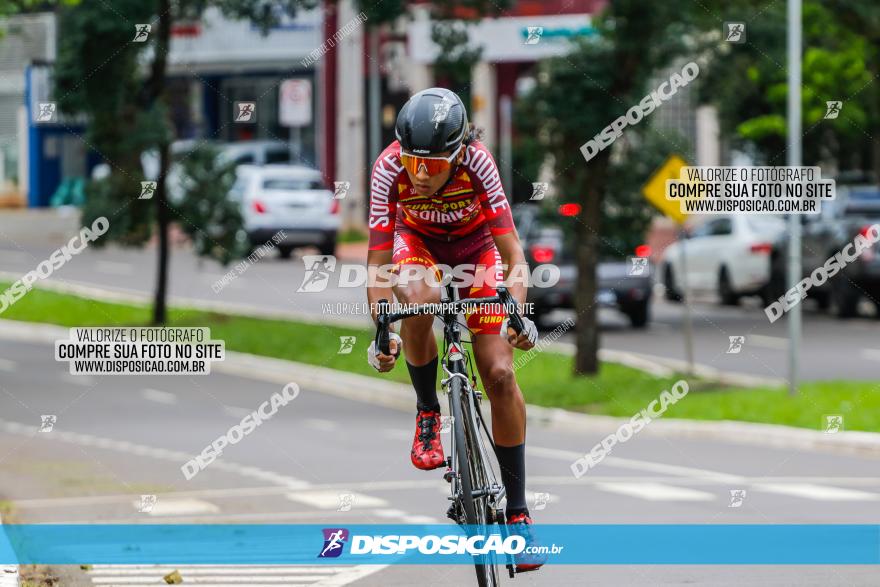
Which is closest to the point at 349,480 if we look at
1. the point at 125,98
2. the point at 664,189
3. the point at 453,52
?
the point at 664,189

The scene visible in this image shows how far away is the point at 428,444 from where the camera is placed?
770 cm

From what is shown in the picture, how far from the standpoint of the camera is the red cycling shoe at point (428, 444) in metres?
7.65

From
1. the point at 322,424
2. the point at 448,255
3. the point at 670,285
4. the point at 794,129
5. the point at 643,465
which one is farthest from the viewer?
the point at 670,285

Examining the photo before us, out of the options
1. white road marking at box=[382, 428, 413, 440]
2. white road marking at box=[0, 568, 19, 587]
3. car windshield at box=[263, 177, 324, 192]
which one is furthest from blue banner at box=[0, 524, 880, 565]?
car windshield at box=[263, 177, 324, 192]

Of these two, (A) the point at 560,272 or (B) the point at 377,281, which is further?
(A) the point at 560,272

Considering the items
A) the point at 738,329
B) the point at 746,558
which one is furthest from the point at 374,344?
the point at 738,329

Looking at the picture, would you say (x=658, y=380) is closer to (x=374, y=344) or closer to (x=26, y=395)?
(x=26, y=395)

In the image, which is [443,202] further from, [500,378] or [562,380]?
[562,380]

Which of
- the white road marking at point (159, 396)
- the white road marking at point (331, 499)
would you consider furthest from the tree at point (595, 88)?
the white road marking at point (331, 499)

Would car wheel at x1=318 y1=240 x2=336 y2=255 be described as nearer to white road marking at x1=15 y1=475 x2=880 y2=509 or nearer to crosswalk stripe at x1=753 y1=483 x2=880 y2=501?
white road marking at x1=15 y1=475 x2=880 y2=509

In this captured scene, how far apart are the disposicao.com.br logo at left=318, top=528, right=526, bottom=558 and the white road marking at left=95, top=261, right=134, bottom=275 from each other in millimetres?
27389

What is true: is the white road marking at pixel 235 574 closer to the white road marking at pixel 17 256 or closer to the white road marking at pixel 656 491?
the white road marking at pixel 656 491

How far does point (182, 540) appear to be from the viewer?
34.6ft

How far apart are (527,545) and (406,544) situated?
5.74 feet
